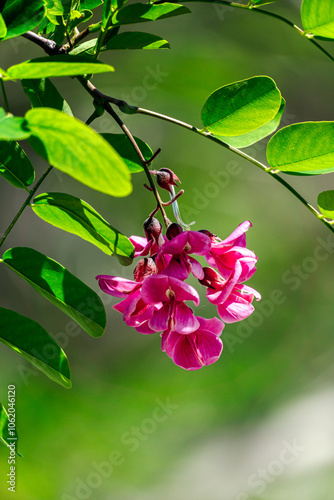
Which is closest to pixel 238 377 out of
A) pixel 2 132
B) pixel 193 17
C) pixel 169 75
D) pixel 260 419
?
pixel 260 419

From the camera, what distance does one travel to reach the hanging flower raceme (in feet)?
1.41

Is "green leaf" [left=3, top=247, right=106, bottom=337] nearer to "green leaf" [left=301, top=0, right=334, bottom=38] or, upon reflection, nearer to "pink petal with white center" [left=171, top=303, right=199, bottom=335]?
"pink petal with white center" [left=171, top=303, right=199, bottom=335]

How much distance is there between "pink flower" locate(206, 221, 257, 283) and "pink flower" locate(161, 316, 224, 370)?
47 millimetres

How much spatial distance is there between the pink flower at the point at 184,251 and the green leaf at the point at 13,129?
6.9 inches

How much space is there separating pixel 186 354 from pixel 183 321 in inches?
2.0

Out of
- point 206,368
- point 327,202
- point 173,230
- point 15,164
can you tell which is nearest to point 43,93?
point 15,164

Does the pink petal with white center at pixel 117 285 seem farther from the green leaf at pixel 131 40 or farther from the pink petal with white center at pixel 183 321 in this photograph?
the green leaf at pixel 131 40

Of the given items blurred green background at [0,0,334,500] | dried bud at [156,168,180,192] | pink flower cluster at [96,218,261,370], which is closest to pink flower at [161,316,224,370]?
pink flower cluster at [96,218,261,370]

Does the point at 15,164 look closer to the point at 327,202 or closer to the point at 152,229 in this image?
the point at 152,229

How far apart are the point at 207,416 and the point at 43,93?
7.92ft

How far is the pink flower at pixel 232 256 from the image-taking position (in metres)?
0.46

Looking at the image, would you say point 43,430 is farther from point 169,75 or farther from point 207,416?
point 169,75

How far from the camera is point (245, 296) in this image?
0.48 meters

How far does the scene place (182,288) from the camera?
0.42m
